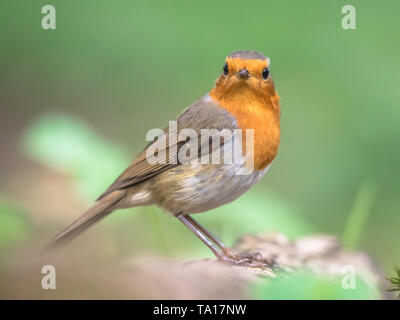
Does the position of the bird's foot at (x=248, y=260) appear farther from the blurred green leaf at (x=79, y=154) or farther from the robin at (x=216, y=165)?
the blurred green leaf at (x=79, y=154)

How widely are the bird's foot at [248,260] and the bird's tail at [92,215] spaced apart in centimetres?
77

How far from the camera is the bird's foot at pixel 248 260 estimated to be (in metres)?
3.75

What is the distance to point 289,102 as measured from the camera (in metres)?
7.29

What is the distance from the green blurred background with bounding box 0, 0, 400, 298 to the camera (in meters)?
6.21

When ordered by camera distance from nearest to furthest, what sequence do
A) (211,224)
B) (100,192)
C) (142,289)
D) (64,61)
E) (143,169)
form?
(142,289) → (143,169) → (100,192) → (211,224) → (64,61)

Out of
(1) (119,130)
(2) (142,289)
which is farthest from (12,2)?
(2) (142,289)

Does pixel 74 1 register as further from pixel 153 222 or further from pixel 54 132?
pixel 153 222

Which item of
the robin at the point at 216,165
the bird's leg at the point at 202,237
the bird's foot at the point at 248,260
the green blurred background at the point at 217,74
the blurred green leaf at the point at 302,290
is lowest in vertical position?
the blurred green leaf at the point at 302,290

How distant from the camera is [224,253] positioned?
3975 millimetres

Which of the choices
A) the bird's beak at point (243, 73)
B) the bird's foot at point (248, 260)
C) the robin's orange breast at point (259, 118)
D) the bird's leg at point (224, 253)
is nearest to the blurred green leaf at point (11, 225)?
the bird's leg at point (224, 253)

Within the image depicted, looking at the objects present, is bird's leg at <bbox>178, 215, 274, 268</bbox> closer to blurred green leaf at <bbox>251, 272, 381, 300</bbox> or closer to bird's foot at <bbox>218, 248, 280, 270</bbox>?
bird's foot at <bbox>218, 248, 280, 270</bbox>

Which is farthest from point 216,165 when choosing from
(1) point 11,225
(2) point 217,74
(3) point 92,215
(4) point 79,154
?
(2) point 217,74

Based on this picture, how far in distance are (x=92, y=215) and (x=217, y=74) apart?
11.7 feet
